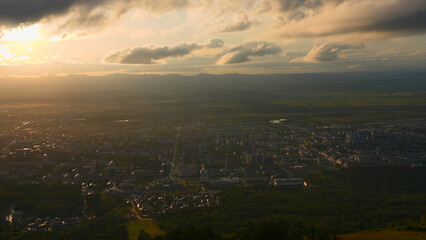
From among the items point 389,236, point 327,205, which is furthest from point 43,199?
point 389,236

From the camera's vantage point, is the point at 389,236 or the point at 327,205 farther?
the point at 327,205

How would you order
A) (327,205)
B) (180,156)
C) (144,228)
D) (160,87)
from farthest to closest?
1. (160,87)
2. (180,156)
3. (327,205)
4. (144,228)

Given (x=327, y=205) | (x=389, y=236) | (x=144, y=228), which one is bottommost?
(x=327, y=205)

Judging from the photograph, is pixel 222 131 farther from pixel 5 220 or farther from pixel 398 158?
pixel 5 220

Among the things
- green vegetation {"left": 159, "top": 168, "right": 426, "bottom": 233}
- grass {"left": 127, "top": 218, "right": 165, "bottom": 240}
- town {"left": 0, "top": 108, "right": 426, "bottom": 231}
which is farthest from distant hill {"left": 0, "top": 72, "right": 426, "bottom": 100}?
grass {"left": 127, "top": 218, "right": 165, "bottom": 240}

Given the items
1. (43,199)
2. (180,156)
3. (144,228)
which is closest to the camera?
(144,228)

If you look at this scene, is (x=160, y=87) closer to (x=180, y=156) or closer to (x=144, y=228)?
(x=180, y=156)

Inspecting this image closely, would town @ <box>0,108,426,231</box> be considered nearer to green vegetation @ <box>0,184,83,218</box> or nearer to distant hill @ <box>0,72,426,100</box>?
green vegetation @ <box>0,184,83,218</box>

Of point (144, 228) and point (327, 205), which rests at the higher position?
point (144, 228)

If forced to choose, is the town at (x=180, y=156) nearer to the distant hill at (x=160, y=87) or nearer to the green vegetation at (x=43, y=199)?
the green vegetation at (x=43, y=199)

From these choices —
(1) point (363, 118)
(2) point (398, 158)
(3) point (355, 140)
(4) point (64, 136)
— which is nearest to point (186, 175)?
(2) point (398, 158)
